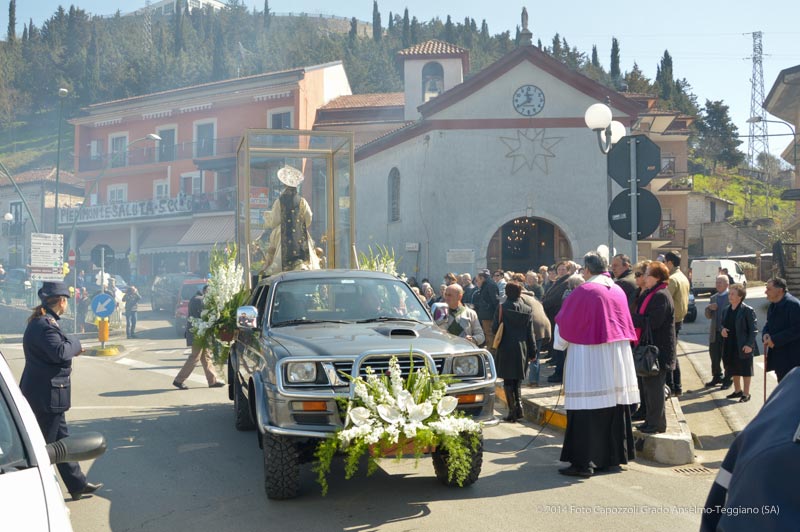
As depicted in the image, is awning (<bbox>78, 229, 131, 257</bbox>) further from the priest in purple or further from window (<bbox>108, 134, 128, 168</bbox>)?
the priest in purple

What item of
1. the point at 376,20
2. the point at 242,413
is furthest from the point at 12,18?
the point at 242,413

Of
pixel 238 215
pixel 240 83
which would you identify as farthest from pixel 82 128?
pixel 238 215

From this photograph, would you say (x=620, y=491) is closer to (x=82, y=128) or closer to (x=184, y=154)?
(x=184, y=154)

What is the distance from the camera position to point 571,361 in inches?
286

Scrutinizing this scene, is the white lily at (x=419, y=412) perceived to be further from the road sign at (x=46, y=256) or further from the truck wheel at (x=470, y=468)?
the road sign at (x=46, y=256)

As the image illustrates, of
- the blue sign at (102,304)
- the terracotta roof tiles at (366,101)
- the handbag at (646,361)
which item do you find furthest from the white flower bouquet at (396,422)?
the terracotta roof tiles at (366,101)

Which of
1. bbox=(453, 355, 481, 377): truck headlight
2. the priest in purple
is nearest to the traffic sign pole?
the priest in purple

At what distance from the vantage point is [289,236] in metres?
13.0

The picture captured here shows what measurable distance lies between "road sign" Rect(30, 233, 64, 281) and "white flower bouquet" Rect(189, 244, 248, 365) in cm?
1603

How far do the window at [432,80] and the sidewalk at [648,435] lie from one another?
2828 cm

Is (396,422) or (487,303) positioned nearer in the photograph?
(396,422)

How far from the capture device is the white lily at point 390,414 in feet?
18.7

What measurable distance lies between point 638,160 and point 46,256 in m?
21.3

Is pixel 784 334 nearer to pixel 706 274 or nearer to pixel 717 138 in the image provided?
pixel 706 274
